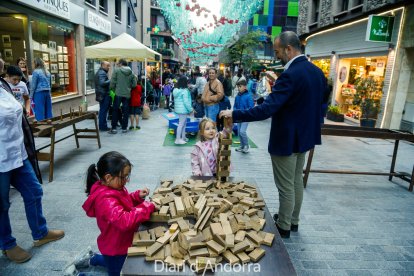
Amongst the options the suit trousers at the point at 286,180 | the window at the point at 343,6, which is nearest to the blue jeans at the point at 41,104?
the suit trousers at the point at 286,180

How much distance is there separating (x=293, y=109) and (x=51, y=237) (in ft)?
9.50

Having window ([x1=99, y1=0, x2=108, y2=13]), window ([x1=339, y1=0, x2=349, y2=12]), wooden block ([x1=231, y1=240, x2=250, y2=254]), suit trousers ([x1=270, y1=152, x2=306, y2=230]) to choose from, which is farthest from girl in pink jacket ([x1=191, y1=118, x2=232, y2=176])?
window ([x1=99, y1=0, x2=108, y2=13])

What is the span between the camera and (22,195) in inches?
113

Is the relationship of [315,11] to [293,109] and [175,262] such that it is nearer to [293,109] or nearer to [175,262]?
[293,109]

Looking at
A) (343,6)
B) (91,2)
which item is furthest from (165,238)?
(343,6)

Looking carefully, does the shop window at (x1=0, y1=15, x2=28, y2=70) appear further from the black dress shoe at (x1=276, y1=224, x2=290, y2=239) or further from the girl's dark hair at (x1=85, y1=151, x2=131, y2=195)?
the black dress shoe at (x1=276, y1=224, x2=290, y2=239)

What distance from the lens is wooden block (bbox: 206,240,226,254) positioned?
5.74 ft

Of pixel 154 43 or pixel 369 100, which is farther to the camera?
pixel 154 43

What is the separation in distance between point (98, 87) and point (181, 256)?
26.6 ft

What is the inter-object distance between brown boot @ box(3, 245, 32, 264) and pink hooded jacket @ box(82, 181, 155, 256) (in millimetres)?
1257

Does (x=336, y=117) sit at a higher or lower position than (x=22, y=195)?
lower

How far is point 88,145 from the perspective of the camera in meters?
7.46

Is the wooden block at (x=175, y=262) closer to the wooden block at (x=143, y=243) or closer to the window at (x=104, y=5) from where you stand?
the wooden block at (x=143, y=243)

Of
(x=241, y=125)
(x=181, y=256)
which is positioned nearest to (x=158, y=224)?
(x=181, y=256)
